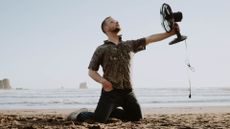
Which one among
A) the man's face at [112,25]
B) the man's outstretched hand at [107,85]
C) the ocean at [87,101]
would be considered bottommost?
the ocean at [87,101]

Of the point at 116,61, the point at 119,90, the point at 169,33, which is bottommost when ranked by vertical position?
the point at 119,90

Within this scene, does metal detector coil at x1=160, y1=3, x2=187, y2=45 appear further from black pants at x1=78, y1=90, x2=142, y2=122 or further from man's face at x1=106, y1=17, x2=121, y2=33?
black pants at x1=78, y1=90, x2=142, y2=122

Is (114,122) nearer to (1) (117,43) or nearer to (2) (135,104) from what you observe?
(2) (135,104)

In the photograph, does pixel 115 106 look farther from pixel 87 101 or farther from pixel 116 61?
pixel 87 101

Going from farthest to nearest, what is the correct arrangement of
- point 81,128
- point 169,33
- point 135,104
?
point 135,104 → point 169,33 → point 81,128

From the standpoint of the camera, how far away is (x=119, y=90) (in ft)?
20.5

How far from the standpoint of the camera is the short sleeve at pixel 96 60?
629 cm

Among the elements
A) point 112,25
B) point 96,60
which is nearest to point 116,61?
point 96,60

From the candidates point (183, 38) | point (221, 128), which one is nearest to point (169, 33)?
point (183, 38)

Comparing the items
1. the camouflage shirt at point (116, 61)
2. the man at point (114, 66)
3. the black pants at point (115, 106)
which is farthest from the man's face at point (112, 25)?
the black pants at point (115, 106)

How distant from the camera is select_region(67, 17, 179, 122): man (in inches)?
244

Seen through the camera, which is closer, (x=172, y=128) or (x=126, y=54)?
(x=172, y=128)

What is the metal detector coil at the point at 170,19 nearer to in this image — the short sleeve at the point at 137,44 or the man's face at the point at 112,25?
the short sleeve at the point at 137,44

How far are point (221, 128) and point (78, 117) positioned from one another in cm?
258
